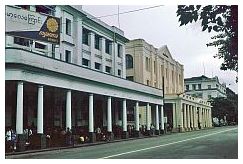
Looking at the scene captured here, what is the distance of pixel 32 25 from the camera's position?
26156 mm

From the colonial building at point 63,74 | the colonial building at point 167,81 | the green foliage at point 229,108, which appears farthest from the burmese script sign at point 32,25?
the colonial building at point 167,81

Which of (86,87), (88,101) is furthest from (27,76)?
(88,101)

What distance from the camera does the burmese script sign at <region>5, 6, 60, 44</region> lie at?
2422 centimetres

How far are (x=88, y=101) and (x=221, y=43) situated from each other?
18.2m

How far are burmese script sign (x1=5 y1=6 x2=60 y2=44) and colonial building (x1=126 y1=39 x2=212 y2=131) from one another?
1991 cm

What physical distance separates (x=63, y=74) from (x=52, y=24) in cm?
351

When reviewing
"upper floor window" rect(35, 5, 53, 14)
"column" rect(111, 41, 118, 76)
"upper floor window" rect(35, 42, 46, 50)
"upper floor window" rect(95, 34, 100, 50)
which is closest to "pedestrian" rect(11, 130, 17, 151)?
"upper floor window" rect(35, 5, 53, 14)

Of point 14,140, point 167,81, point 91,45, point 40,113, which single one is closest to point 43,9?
point 40,113

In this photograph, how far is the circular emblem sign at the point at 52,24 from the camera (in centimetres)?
2733

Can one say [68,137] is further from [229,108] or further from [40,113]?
[229,108]

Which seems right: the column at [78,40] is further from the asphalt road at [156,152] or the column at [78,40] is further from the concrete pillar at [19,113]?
the concrete pillar at [19,113]
